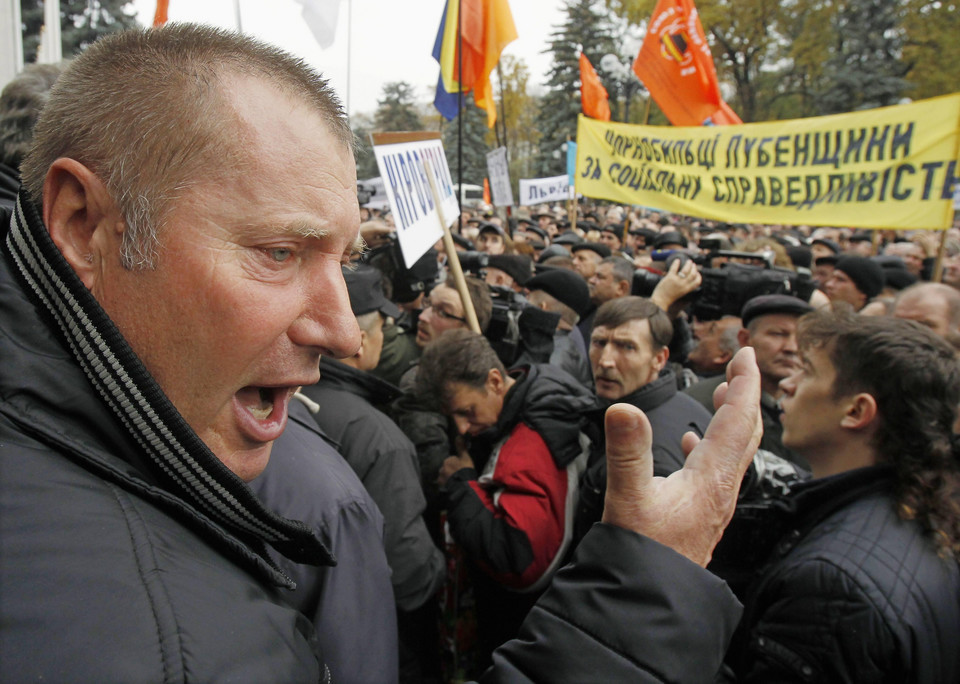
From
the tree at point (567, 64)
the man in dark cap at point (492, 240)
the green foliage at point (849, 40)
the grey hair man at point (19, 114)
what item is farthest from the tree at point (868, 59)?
the grey hair man at point (19, 114)

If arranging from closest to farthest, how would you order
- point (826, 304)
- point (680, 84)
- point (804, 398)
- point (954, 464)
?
point (954, 464)
point (804, 398)
point (826, 304)
point (680, 84)

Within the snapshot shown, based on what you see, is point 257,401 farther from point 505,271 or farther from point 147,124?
point 505,271

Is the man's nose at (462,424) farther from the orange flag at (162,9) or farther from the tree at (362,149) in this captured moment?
the orange flag at (162,9)

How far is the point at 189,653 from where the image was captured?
66 centimetres

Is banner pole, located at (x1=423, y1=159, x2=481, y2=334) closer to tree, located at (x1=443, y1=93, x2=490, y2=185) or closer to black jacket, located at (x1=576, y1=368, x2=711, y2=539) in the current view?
black jacket, located at (x1=576, y1=368, x2=711, y2=539)

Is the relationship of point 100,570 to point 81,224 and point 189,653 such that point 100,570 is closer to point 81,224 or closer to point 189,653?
point 189,653

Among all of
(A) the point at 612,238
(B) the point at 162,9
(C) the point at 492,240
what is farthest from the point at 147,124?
(A) the point at 612,238

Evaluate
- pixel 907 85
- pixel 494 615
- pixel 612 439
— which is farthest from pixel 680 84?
pixel 907 85

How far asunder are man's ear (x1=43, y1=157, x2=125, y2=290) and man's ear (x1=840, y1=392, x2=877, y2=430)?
85.4 inches

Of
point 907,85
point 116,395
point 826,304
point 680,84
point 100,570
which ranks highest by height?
point 907,85

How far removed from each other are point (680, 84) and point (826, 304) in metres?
3.76

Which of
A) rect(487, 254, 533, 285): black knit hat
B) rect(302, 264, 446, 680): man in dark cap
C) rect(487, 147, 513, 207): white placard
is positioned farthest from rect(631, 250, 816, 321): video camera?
rect(487, 147, 513, 207): white placard

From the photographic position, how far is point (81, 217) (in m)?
0.93

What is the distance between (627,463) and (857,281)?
19.5 ft
